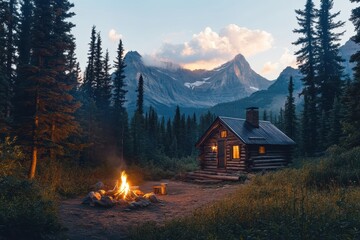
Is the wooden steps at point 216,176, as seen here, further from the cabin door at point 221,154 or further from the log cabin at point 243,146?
the log cabin at point 243,146

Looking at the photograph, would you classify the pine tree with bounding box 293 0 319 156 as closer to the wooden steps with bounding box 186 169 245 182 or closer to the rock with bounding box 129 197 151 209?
the wooden steps with bounding box 186 169 245 182

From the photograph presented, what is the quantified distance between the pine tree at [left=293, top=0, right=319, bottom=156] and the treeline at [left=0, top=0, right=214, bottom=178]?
18.5 meters

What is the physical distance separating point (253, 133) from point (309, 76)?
14.5 m

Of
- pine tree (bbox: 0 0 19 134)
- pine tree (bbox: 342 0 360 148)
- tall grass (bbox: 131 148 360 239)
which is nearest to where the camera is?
tall grass (bbox: 131 148 360 239)

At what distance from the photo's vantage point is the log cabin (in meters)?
25.1

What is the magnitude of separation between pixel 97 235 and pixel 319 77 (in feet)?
111

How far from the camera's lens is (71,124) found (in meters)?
17.1

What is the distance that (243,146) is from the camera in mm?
25016

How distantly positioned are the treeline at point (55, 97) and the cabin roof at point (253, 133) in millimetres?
9840

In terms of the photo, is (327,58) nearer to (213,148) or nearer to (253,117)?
(253,117)

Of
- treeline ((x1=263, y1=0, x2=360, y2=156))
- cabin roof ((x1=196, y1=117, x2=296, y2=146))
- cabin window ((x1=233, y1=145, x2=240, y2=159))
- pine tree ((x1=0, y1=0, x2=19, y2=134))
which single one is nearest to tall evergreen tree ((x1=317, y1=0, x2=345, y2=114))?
treeline ((x1=263, y1=0, x2=360, y2=156))

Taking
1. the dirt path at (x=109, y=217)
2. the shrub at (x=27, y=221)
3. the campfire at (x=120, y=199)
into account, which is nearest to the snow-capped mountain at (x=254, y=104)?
the campfire at (x=120, y=199)

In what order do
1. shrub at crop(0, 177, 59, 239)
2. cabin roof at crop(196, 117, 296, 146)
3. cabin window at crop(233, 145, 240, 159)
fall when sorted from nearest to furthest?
shrub at crop(0, 177, 59, 239) < cabin roof at crop(196, 117, 296, 146) < cabin window at crop(233, 145, 240, 159)

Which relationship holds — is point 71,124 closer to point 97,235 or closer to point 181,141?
point 97,235
